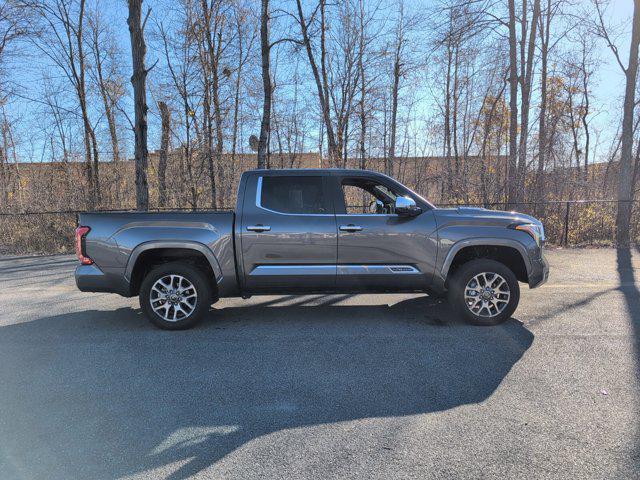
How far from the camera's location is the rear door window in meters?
5.16

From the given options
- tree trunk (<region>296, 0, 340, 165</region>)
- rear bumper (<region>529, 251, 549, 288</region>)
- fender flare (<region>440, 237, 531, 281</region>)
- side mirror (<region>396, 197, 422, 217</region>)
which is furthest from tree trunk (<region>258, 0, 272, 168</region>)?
rear bumper (<region>529, 251, 549, 288</region>)

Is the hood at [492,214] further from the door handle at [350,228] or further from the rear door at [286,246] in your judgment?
the rear door at [286,246]

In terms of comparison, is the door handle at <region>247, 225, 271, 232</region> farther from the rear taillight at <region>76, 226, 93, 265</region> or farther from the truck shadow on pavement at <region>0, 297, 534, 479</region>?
the rear taillight at <region>76, 226, 93, 265</region>

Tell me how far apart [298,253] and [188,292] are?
1.46 meters

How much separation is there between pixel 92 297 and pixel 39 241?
745cm

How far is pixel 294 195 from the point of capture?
5.23 metres

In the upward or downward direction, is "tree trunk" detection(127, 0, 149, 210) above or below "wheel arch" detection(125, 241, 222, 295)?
above

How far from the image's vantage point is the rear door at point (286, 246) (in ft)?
16.4

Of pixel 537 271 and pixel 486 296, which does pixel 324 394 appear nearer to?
pixel 486 296

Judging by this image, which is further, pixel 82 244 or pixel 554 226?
pixel 554 226

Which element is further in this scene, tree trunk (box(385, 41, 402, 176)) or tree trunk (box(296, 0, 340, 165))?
tree trunk (box(385, 41, 402, 176))

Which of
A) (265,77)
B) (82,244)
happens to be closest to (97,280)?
(82,244)

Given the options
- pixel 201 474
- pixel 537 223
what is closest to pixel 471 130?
pixel 537 223

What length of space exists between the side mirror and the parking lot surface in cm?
142
